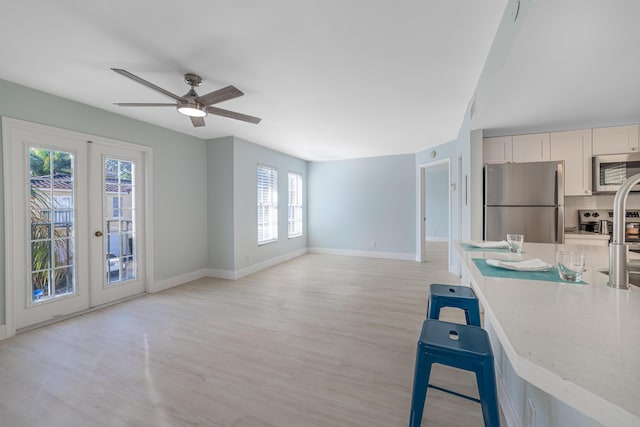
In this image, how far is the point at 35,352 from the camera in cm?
234

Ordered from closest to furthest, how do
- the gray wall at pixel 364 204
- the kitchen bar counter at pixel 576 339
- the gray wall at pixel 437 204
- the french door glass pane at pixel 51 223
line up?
1. the kitchen bar counter at pixel 576 339
2. the french door glass pane at pixel 51 223
3. the gray wall at pixel 364 204
4. the gray wall at pixel 437 204

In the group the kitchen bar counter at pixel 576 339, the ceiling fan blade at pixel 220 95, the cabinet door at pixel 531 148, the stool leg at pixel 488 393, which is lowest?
the stool leg at pixel 488 393

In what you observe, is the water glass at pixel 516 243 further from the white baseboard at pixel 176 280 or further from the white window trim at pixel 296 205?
the white window trim at pixel 296 205

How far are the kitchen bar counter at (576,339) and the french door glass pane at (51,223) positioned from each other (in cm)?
412

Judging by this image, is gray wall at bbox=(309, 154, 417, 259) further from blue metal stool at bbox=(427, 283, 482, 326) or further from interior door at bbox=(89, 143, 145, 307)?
blue metal stool at bbox=(427, 283, 482, 326)

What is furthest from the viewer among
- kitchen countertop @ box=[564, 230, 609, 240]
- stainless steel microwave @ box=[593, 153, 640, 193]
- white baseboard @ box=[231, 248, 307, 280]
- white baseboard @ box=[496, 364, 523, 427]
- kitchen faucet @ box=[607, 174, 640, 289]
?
white baseboard @ box=[231, 248, 307, 280]

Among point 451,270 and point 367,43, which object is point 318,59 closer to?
point 367,43

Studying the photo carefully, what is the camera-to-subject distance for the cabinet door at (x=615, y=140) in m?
3.13

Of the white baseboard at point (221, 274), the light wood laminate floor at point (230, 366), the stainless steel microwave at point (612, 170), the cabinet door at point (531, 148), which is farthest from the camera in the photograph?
the white baseboard at point (221, 274)

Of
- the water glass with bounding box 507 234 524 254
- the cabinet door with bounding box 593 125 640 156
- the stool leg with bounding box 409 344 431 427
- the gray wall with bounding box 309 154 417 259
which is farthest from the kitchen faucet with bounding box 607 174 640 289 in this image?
the gray wall with bounding box 309 154 417 259

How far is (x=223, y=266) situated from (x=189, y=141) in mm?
2267

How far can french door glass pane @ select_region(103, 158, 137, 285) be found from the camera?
3479 mm

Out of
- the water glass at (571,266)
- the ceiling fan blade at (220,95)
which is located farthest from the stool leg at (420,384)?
the ceiling fan blade at (220,95)

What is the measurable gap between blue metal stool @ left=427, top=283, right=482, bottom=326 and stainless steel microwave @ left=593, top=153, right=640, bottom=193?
2.82 m
